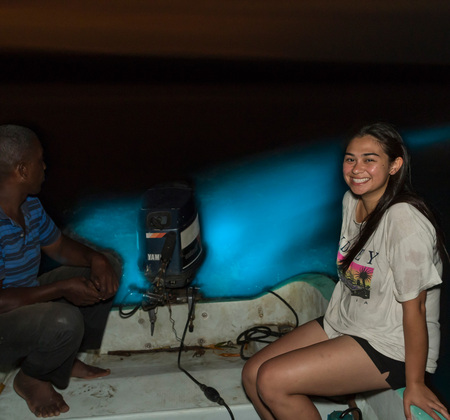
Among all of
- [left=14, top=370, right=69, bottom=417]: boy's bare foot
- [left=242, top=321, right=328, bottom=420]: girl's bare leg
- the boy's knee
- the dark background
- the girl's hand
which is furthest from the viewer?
the dark background

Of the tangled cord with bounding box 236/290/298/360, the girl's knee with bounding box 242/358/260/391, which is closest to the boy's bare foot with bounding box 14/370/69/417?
the girl's knee with bounding box 242/358/260/391

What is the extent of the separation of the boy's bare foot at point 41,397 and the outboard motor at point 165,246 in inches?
20.2

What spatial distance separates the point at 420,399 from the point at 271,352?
0.49 m

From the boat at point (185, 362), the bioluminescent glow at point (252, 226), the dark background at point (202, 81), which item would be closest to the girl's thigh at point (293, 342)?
the boat at point (185, 362)

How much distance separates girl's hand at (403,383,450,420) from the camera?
4.11ft

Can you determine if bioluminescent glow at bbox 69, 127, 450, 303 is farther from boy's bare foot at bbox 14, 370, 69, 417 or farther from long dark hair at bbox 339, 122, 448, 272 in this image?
long dark hair at bbox 339, 122, 448, 272

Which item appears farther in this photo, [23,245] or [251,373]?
[23,245]

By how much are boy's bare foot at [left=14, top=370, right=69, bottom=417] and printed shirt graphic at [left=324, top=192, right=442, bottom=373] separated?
1.13 meters

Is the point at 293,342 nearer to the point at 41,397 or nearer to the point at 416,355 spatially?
the point at 416,355

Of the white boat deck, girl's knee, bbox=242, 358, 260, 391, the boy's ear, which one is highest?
the boy's ear

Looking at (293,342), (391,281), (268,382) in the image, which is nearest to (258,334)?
(293,342)

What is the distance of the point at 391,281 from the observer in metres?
1.37

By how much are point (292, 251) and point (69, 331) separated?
2.40 m

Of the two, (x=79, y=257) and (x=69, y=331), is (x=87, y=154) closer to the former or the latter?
(x=79, y=257)
